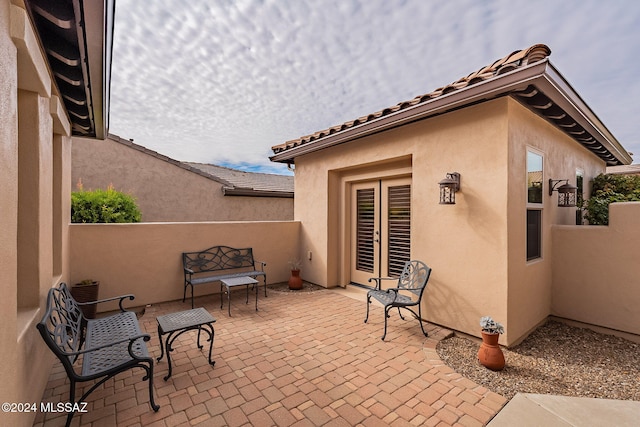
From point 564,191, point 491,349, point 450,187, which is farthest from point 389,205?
point 491,349

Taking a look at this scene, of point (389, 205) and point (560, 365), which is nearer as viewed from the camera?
point (560, 365)

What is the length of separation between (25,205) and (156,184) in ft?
28.8

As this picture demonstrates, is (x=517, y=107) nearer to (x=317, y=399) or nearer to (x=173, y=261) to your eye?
(x=317, y=399)

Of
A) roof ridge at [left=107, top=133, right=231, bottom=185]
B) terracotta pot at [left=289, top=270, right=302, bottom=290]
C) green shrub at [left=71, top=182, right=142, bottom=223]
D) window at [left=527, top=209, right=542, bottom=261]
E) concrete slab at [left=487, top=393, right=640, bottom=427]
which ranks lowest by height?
concrete slab at [left=487, top=393, right=640, bottom=427]

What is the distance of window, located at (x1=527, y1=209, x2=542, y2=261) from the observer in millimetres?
4664

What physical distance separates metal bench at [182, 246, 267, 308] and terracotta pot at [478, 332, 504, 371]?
14.1 feet

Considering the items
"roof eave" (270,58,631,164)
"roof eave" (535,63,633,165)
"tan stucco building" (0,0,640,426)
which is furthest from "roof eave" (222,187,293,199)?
"roof eave" (535,63,633,165)

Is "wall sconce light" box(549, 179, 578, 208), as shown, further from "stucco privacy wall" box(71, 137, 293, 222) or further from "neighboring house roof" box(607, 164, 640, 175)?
"stucco privacy wall" box(71, 137, 293, 222)

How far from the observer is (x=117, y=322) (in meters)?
3.53

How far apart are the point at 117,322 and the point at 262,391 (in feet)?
A: 6.95

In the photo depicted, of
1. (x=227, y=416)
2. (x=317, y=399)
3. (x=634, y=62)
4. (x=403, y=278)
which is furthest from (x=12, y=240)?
(x=634, y=62)

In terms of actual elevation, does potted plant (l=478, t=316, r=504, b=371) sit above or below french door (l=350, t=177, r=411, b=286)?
below

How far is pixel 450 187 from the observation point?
14.4 ft

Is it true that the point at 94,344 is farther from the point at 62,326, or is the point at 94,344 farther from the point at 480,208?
the point at 480,208
